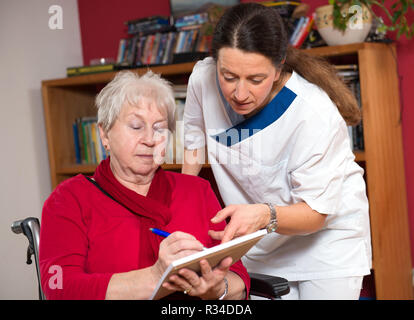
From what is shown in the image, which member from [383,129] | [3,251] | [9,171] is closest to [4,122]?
[9,171]

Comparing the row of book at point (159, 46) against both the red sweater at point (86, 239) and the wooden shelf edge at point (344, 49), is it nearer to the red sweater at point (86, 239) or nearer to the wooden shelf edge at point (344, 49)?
the wooden shelf edge at point (344, 49)

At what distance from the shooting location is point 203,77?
159 cm

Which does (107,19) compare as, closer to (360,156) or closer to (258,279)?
(360,156)

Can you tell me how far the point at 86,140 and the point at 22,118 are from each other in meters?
0.36

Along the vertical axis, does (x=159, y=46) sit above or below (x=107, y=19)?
below

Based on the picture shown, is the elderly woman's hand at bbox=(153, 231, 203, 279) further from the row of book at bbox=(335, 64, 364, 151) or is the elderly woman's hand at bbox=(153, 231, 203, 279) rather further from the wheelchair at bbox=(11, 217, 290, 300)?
the row of book at bbox=(335, 64, 364, 151)

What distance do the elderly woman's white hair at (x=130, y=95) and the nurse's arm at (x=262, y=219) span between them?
1.04 feet

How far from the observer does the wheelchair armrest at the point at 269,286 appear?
137 cm

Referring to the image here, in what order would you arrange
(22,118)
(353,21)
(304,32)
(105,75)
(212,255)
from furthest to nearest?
1. (22,118)
2. (105,75)
3. (304,32)
4. (353,21)
5. (212,255)

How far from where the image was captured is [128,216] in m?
1.28

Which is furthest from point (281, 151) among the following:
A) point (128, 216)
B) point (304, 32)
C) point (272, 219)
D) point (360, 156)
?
point (304, 32)
